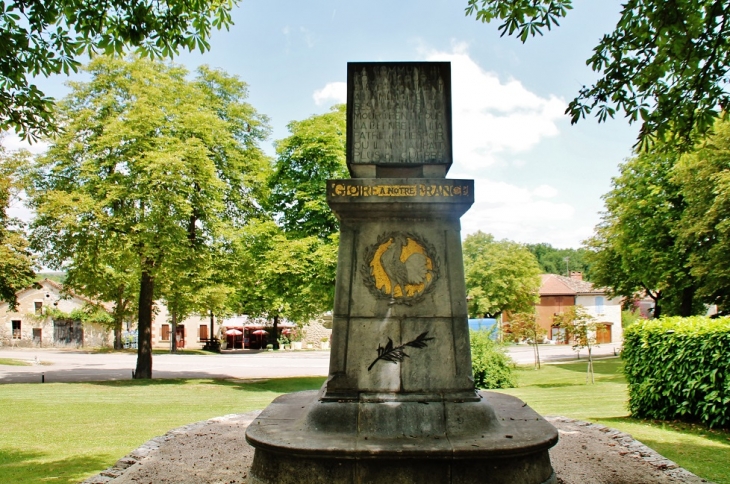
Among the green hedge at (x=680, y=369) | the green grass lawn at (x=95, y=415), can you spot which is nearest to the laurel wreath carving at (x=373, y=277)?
the green grass lawn at (x=95, y=415)

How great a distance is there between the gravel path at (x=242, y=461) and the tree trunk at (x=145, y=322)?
14834 mm

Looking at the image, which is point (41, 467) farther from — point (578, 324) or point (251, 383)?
point (578, 324)

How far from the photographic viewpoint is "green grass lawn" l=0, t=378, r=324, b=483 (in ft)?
30.2

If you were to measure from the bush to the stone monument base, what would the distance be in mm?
14973

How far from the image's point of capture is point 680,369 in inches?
451

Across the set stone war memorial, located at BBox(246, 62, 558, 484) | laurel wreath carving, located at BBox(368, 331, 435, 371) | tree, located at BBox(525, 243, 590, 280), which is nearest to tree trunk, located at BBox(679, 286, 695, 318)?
stone war memorial, located at BBox(246, 62, 558, 484)

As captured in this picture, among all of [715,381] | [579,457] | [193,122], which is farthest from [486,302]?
[579,457]

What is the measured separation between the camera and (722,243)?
2109cm

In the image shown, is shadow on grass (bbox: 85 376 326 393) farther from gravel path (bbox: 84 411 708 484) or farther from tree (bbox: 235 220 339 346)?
gravel path (bbox: 84 411 708 484)

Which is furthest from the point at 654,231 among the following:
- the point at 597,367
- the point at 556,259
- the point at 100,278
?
the point at 556,259

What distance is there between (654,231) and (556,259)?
111 meters

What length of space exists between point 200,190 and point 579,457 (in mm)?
18658

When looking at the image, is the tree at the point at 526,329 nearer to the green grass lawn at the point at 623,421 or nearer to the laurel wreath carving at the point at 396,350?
the green grass lawn at the point at 623,421

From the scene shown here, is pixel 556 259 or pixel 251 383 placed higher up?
pixel 556 259
